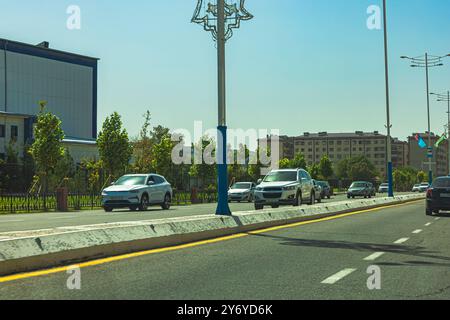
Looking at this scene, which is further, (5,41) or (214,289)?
(5,41)

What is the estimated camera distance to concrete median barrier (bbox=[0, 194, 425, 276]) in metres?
8.15

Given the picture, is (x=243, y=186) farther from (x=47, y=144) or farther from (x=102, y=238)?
(x=102, y=238)

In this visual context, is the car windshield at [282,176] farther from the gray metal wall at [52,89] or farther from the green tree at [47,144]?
the gray metal wall at [52,89]

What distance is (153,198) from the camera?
93.7ft

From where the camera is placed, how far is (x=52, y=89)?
86312mm

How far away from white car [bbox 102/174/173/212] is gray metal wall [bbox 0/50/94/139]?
5575cm

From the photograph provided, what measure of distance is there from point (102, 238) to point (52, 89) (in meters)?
80.6

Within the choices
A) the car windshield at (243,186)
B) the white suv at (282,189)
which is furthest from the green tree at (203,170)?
the white suv at (282,189)

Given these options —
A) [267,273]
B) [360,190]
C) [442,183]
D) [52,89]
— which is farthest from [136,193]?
[52,89]

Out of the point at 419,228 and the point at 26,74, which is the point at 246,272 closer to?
the point at 419,228

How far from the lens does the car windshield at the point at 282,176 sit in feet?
87.5

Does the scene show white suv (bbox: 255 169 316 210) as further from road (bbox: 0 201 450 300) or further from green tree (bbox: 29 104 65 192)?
green tree (bbox: 29 104 65 192)
